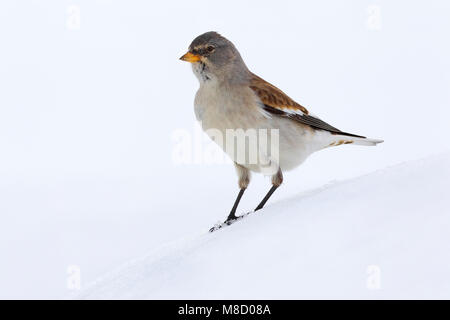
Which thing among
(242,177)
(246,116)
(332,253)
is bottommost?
(332,253)

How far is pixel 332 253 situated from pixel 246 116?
2199mm

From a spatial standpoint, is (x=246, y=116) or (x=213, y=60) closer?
(x=246, y=116)

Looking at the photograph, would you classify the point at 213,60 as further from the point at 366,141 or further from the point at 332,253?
the point at 332,253

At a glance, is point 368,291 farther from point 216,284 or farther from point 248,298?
point 216,284

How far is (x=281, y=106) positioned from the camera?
18.4 ft

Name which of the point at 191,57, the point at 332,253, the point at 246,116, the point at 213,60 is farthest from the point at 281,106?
the point at 332,253

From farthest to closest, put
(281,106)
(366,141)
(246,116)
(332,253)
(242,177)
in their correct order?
(366,141) < (242,177) < (281,106) < (246,116) < (332,253)

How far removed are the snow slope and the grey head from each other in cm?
160

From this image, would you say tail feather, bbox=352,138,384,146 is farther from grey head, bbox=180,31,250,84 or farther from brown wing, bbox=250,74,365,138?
grey head, bbox=180,31,250,84

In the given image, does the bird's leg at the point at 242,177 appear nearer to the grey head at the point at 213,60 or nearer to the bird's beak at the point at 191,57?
the grey head at the point at 213,60

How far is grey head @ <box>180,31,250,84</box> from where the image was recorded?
5645 millimetres

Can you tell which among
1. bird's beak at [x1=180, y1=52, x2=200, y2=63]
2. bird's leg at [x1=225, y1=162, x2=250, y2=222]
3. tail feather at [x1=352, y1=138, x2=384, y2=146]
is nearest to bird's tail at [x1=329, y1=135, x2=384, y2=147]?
tail feather at [x1=352, y1=138, x2=384, y2=146]

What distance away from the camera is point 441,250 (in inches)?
124
